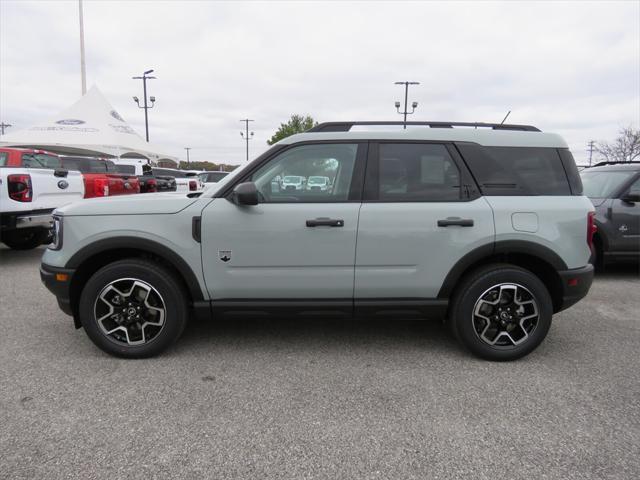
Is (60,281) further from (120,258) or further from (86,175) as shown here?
(86,175)

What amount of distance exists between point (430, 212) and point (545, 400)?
1466 millimetres

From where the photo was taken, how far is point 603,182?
256 inches

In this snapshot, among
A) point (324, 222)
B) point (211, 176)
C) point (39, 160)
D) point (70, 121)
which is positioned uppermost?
point (70, 121)

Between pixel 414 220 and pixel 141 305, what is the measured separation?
2.18 meters

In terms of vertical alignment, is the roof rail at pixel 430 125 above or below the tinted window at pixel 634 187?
above

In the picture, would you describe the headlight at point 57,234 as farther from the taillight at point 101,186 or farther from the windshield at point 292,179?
the taillight at point 101,186

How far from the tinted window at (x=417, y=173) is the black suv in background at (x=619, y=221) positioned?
400cm

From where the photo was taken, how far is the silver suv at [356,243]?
3.17 meters

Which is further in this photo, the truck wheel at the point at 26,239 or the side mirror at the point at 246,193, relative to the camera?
the truck wheel at the point at 26,239

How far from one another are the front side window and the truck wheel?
255 inches

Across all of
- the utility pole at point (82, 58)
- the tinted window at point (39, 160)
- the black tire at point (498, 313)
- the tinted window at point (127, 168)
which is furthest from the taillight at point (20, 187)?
the utility pole at point (82, 58)

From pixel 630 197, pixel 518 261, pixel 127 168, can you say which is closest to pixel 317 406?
pixel 518 261

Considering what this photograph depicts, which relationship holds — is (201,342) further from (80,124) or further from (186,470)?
(80,124)

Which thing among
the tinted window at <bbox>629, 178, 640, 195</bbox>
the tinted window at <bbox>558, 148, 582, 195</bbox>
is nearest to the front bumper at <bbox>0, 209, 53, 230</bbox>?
the tinted window at <bbox>558, 148, 582, 195</bbox>
